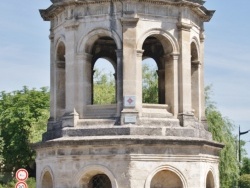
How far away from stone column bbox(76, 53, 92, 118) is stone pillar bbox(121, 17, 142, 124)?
118 centimetres

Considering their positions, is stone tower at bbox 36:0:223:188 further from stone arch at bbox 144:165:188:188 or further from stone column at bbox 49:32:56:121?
stone column at bbox 49:32:56:121

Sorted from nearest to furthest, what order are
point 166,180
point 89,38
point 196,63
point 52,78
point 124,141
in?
point 124,141 → point 166,180 → point 89,38 → point 52,78 → point 196,63

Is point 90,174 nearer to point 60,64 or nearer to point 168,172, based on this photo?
point 168,172

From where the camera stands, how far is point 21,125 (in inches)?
2008

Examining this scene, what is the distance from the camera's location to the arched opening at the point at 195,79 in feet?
63.8

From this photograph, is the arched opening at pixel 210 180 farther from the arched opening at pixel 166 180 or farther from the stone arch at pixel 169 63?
the stone arch at pixel 169 63

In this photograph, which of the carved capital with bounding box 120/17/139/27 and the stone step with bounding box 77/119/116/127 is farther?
the carved capital with bounding box 120/17/139/27

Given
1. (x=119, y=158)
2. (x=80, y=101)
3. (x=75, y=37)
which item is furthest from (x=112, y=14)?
(x=119, y=158)

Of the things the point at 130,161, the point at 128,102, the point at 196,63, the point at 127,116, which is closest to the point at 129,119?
the point at 127,116

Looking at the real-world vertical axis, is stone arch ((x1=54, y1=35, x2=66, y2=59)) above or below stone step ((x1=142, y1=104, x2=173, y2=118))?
above

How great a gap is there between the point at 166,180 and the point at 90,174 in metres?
2.01

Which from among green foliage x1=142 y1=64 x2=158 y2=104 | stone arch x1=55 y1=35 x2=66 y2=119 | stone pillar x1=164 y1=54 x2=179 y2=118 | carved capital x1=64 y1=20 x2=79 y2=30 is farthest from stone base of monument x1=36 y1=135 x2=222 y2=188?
green foliage x1=142 y1=64 x2=158 y2=104

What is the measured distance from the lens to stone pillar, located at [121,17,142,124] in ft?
57.5

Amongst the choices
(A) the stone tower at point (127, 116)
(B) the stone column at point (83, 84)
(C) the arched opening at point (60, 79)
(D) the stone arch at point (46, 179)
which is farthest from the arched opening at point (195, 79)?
(D) the stone arch at point (46, 179)
